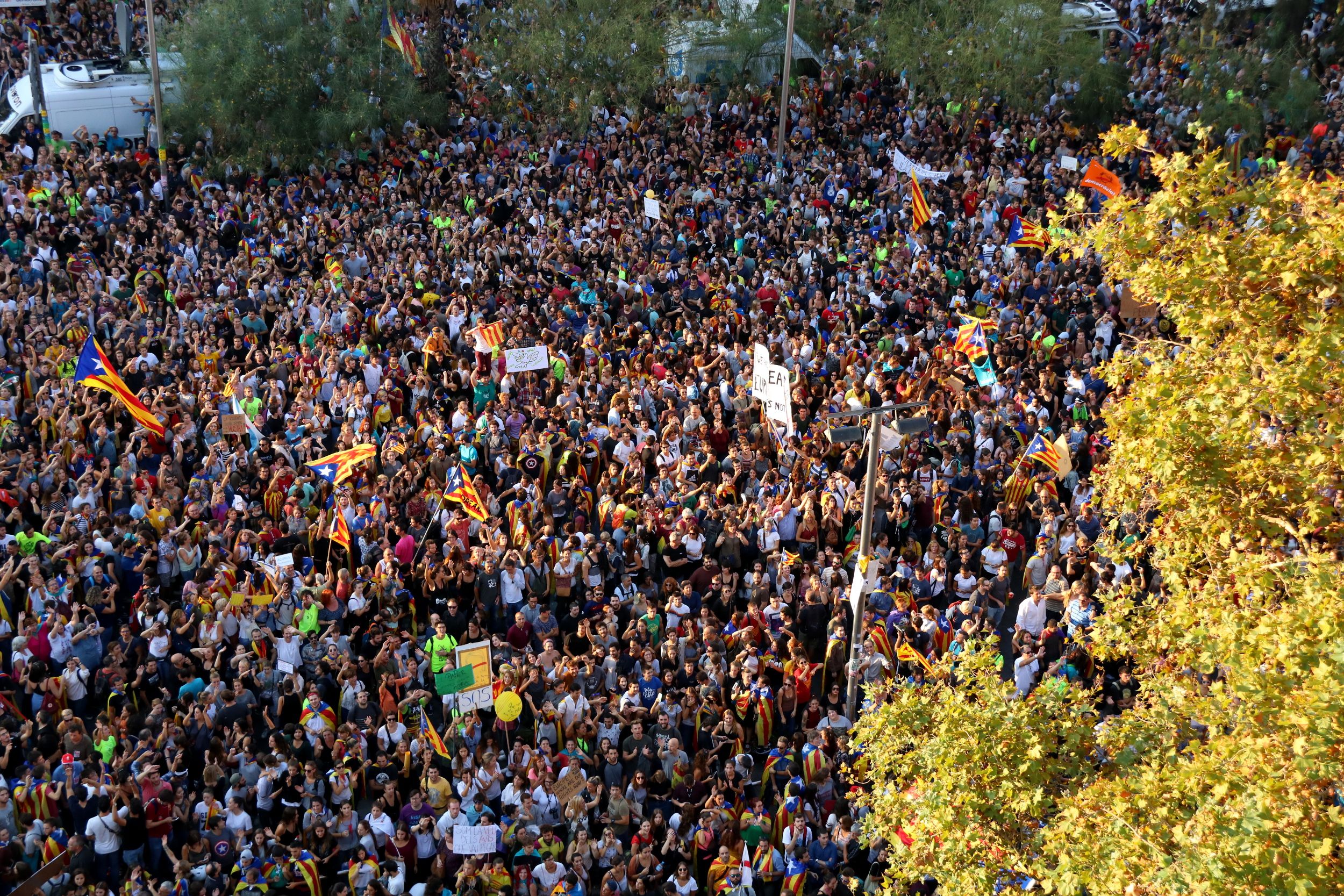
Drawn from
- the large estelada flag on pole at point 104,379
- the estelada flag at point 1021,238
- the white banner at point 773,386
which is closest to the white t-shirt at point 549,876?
the white banner at point 773,386

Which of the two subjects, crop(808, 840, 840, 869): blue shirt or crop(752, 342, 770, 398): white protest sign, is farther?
crop(752, 342, 770, 398): white protest sign

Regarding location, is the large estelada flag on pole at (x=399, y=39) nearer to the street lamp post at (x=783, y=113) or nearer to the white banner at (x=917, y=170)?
the street lamp post at (x=783, y=113)

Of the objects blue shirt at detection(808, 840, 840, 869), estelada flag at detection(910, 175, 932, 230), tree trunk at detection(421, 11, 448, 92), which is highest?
tree trunk at detection(421, 11, 448, 92)

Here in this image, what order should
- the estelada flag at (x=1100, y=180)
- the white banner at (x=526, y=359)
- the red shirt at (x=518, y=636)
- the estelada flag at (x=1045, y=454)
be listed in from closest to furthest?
the red shirt at (x=518, y=636) < the estelada flag at (x=1045, y=454) < the white banner at (x=526, y=359) < the estelada flag at (x=1100, y=180)

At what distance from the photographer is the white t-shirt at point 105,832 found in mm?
12742

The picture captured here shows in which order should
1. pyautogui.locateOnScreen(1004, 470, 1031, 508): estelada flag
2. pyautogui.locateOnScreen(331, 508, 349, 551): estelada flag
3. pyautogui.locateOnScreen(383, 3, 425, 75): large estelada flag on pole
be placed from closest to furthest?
pyautogui.locateOnScreen(331, 508, 349, 551): estelada flag → pyautogui.locateOnScreen(1004, 470, 1031, 508): estelada flag → pyautogui.locateOnScreen(383, 3, 425, 75): large estelada flag on pole

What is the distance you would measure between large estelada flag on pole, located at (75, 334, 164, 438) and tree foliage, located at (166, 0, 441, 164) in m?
12.3

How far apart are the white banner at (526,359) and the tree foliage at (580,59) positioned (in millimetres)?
12425

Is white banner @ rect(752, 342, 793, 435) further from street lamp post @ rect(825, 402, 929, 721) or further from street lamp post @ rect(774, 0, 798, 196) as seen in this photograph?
street lamp post @ rect(774, 0, 798, 196)

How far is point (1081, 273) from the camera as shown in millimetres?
22516

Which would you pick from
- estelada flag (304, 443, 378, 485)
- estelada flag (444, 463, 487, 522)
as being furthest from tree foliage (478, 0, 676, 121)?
estelada flag (444, 463, 487, 522)

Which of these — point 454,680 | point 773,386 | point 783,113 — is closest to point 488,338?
point 773,386

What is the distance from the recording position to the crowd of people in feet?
42.9

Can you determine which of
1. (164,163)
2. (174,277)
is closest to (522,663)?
(174,277)
